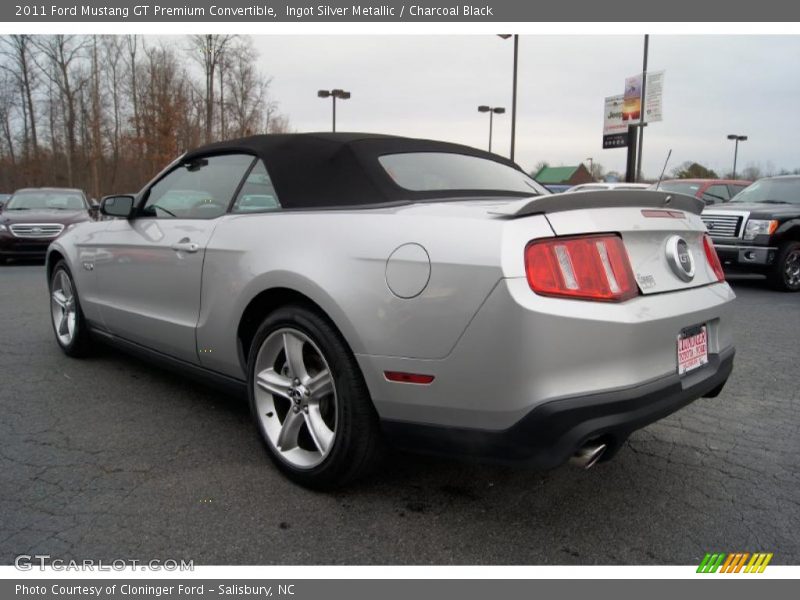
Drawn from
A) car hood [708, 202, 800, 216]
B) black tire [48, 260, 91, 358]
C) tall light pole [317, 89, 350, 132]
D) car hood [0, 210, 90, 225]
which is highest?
tall light pole [317, 89, 350, 132]

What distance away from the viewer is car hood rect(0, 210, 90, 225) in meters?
12.2

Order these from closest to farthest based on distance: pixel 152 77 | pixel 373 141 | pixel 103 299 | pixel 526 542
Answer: pixel 526 542 → pixel 373 141 → pixel 103 299 → pixel 152 77

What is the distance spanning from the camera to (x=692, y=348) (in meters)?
2.50

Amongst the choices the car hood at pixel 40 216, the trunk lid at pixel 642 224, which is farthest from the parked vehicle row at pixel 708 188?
the car hood at pixel 40 216

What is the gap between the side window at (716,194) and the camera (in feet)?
41.4

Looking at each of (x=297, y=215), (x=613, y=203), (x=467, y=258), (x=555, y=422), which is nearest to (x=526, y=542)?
(x=555, y=422)

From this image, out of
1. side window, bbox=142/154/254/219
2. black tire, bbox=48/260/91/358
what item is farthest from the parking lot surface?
side window, bbox=142/154/254/219

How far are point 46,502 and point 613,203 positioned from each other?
2.58 meters

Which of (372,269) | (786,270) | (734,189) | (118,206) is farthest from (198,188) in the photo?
(734,189)

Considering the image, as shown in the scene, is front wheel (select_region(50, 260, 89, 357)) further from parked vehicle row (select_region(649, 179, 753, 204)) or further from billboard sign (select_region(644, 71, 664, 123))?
billboard sign (select_region(644, 71, 664, 123))

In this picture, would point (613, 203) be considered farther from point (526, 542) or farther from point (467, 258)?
point (526, 542)

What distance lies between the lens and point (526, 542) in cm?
231

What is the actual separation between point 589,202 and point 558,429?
2.77 feet

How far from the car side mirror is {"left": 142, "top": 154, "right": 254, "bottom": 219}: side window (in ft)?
0.35
